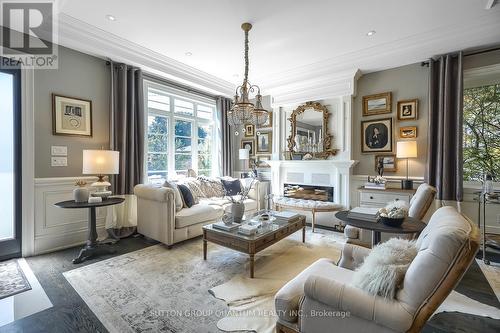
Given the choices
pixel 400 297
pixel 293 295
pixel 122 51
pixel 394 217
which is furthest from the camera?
pixel 122 51

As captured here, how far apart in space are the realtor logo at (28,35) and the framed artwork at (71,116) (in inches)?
19.0

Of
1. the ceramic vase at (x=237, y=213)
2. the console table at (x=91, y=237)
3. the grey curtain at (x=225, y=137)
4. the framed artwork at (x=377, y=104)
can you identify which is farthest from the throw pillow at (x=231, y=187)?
the framed artwork at (x=377, y=104)

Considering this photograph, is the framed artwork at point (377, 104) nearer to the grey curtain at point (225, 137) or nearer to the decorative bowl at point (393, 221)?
the decorative bowl at point (393, 221)

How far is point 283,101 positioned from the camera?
519cm

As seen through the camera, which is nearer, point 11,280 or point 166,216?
point 11,280

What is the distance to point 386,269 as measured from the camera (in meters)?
1.20

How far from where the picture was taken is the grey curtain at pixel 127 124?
148 inches

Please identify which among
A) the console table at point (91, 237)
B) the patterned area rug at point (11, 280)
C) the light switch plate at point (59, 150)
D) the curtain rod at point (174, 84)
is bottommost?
the patterned area rug at point (11, 280)

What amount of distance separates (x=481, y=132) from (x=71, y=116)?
618 centimetres

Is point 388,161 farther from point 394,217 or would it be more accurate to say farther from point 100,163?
point 100,163

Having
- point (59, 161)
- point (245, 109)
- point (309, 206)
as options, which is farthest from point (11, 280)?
point (309, 206)

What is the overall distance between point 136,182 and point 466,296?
4.42 meters

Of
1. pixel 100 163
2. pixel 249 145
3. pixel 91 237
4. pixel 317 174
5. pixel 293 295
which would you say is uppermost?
pixel 249 145

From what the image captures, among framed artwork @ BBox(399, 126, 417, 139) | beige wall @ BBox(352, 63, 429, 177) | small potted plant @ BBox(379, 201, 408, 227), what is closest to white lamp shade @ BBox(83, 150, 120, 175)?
small potted plant @ BBox(379, 201, 408, 227)
